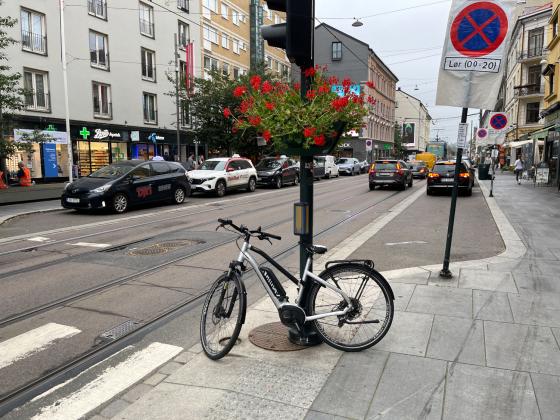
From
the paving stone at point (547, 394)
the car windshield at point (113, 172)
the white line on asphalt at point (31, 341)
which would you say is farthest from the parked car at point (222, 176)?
the paving stone at point (547, 394)

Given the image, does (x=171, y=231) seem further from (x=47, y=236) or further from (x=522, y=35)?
(x=522, y=35)

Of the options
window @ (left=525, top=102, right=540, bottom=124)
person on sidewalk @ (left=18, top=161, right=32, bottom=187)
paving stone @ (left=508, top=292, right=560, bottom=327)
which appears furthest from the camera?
window @ (left=525, top=102, right=540, bottom=124)

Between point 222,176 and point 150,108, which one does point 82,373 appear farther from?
point 150,108

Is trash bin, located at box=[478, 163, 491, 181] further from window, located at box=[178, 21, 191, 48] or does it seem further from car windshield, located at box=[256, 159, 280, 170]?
window, located at box=[178, 21, 191, 48]

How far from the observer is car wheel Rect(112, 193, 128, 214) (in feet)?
46.0

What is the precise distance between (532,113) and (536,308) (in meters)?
49.1

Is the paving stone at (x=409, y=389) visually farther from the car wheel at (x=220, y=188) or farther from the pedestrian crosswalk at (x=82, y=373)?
the car wheel at (x=220, y=188)

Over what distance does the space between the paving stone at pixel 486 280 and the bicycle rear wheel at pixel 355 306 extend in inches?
85.9

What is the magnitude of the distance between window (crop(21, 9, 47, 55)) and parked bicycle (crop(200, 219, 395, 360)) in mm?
25411

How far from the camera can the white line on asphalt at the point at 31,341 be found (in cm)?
406

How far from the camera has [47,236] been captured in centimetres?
1013

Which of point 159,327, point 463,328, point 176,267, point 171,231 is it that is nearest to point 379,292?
point 463,328

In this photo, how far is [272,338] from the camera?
421 cm

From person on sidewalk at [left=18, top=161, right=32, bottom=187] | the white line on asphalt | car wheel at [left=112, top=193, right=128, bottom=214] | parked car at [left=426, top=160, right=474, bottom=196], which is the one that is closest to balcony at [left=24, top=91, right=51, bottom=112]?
person on sidewalk at [left=18, top=161, right=32, bottom=187]
